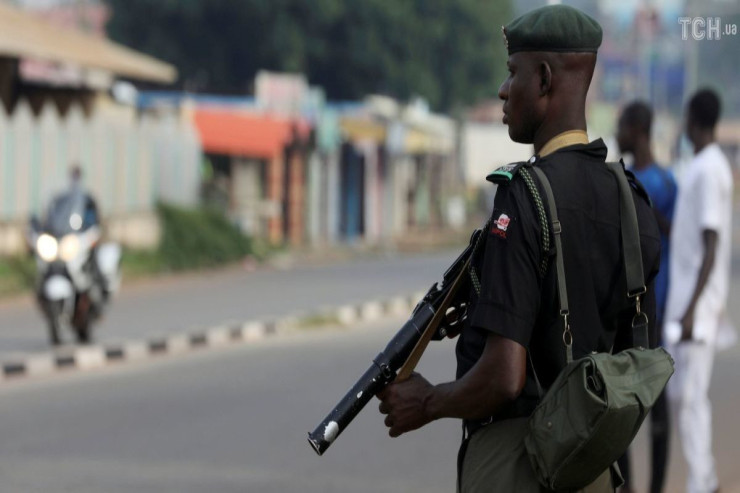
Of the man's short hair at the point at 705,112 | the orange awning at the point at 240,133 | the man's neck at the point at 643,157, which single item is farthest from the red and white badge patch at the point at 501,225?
the orange awning at the point at 240,133

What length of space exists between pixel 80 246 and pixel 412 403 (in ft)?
36.6

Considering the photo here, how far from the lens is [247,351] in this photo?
13984mm

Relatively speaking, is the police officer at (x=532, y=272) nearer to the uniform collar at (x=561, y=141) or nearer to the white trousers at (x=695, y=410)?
the uniform collar at (x=561, y=141)

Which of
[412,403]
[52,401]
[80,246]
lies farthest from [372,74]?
[412,403]

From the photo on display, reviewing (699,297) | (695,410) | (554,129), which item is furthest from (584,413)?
(695,410)

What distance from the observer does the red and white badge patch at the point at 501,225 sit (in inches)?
125

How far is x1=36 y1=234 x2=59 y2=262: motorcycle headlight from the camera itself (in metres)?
14.0

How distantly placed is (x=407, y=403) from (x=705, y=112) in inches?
152

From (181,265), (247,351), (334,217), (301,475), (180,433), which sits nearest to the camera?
(301,475)

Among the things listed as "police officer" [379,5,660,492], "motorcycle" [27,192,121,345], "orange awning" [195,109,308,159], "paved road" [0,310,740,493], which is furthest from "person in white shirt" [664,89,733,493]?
"orange awning" [195,109,308,159]

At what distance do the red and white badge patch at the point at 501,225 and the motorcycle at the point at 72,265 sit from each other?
10931 mm

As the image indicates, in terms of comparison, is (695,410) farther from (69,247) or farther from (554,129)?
(69,247)

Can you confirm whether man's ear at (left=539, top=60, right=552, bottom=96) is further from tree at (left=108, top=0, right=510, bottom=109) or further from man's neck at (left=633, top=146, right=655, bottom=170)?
tree at (left=108, top=0, right=510, bottom=109)

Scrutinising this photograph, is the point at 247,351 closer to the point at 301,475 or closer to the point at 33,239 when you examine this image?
the point at 33,239
